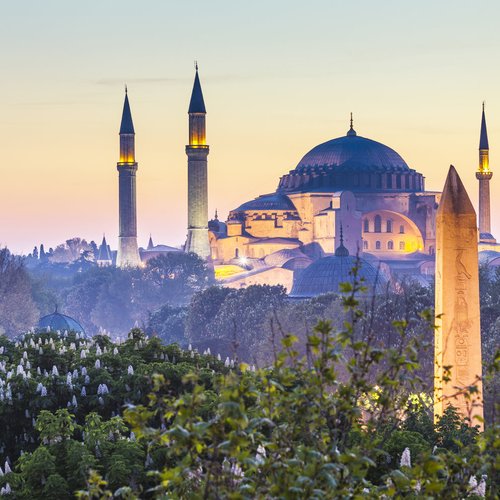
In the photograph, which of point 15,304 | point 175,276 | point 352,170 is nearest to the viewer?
point 15,304

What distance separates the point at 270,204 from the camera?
136 metres

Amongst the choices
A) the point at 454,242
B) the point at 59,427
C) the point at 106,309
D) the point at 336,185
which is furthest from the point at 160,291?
the point at 59,427

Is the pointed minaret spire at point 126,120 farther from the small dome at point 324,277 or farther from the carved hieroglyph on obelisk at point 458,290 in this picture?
the carved hieroglyph on obelisk at point 458,290

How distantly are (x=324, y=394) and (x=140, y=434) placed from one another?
3.60 feet

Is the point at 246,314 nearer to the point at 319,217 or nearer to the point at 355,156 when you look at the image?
the point at 319,217

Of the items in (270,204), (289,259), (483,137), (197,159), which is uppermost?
(483,137)

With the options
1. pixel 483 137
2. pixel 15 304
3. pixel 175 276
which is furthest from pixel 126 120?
pixel 15 304

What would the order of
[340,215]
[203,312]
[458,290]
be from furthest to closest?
[340,215] → [203,312] → [458,290]

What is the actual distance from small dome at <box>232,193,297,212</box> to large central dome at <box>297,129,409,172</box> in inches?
189

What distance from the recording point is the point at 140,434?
316 inches

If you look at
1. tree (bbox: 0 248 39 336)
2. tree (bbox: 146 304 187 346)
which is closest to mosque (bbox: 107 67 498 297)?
tree (bbox: 146 304 187 346)

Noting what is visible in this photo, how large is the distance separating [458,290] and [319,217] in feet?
351

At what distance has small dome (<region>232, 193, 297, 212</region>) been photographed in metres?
136

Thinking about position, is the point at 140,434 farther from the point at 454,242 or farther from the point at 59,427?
the point at 454,242
